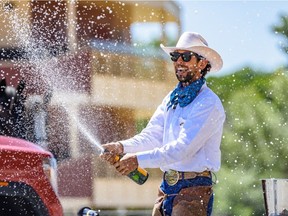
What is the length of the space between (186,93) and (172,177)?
494 mm

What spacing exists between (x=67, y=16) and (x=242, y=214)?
7.30 metres

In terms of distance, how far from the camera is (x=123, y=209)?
1705cm

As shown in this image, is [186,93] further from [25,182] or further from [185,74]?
[25,182]

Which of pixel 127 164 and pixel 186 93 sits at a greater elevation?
pixel 186 93

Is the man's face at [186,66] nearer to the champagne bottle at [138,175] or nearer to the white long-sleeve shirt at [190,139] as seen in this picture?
the white long-sleeve shirt at [190,139]

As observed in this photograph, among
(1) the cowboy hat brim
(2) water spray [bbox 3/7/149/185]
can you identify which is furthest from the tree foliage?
(1) the cowboy hat brim

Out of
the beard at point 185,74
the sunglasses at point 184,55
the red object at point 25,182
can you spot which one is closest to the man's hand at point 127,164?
the beard at point 185,74

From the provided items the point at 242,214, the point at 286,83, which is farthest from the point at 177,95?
the point at 286,83

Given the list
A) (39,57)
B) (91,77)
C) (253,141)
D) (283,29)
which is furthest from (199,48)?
(91,77)

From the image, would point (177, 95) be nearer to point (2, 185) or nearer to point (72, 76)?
point (2, 185)

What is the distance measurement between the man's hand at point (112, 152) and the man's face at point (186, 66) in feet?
1.77

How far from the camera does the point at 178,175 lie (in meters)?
6.59

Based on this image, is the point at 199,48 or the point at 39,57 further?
the point at 39,57

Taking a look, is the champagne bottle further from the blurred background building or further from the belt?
the blurred background building
